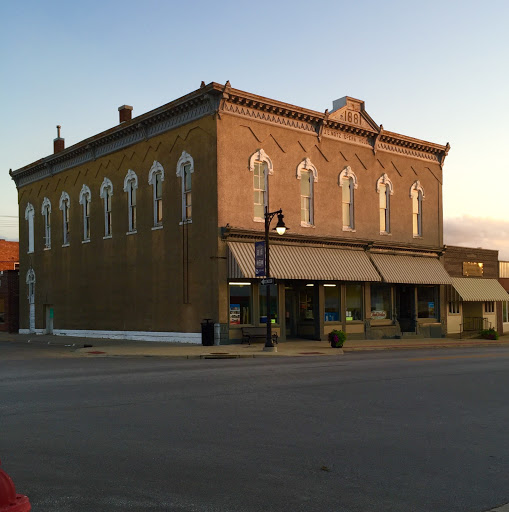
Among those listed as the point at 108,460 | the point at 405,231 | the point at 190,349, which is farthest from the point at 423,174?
the point at 108,460

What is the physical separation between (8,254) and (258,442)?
5726 centimetres

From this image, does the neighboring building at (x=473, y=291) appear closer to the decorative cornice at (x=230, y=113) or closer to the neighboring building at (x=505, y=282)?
the neighboring building at (x=505, y=282)

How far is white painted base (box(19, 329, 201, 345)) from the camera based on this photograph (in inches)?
1156

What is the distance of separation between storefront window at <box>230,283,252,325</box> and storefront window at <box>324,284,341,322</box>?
15.9ft

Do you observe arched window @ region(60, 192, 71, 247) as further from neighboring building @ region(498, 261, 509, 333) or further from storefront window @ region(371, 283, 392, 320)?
neighboring building @ region(498, 261, 509, 333)

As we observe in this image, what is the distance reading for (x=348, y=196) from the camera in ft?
114

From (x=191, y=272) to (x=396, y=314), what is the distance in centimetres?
1272

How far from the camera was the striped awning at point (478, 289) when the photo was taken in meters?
39.1

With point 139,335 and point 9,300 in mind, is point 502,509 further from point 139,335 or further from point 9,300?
point 9,300

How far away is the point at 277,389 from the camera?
536 inches

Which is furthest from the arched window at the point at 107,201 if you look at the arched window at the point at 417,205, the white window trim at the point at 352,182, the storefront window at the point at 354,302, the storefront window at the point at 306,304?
the arched window at the point at 417,205

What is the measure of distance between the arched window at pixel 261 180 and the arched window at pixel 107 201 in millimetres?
9429

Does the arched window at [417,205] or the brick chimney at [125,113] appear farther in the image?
the arched window at [417,205]

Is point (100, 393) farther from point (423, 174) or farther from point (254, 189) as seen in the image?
point (423, 174)
